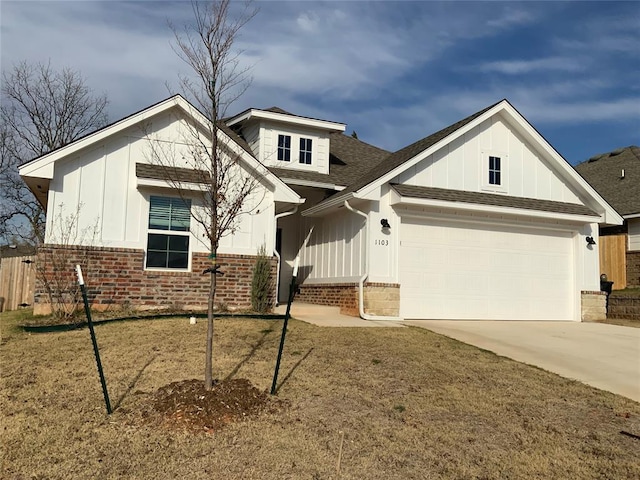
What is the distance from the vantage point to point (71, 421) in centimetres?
561

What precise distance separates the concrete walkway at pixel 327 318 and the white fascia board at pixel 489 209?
3082 millimetres

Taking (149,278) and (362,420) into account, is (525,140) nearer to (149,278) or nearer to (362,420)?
(149,278)

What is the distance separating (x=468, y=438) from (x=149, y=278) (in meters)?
8.84

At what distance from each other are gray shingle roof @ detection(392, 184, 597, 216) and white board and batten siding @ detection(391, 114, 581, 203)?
0.27 meters

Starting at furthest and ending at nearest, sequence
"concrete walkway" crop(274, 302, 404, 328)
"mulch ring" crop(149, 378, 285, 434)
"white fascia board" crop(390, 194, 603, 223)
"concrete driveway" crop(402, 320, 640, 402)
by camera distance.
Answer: "white fascia board" crop(390, 194, 603, 223), "concrete walkway" crop(274, 302, 404, 328), "concrete driveway" crop(402, 320, 640, 402), "mulch ring" crop(149, 378, 285, 434)

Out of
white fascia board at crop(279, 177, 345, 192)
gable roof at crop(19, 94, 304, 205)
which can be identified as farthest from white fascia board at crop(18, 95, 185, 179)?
white fascia board at crop(279, 177, 345, 192)

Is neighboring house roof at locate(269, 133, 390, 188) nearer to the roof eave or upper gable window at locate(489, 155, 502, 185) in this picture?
the roof eave

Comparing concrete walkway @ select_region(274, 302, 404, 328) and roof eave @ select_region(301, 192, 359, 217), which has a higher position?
roof eave @ select_region(301, 192, 359, 217)

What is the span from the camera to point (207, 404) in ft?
19.3

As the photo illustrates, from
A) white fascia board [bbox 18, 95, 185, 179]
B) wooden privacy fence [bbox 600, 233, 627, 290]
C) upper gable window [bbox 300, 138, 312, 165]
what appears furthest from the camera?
wooden privacy fence [bbox 600, 233, 627, 290]

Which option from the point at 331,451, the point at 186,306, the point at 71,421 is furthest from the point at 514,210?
the point at 71,421

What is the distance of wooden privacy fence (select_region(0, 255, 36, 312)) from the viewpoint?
1580 cm

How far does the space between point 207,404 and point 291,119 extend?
38.9 feet

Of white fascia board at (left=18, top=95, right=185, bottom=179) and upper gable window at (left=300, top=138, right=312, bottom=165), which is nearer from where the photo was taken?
white fascia board at (left=18, top=95, right=185, bottom=179)
